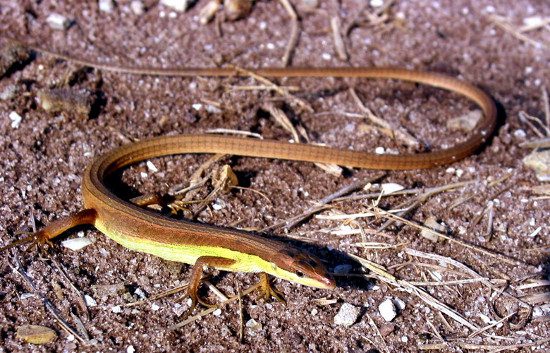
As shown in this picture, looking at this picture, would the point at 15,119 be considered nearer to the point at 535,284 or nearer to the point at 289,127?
the point at 289,127

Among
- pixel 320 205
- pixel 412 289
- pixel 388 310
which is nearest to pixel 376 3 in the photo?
pixel 320 205

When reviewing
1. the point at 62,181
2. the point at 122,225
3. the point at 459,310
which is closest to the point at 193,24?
the point at 62,181

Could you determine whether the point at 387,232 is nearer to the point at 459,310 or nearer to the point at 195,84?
the point at 459,310

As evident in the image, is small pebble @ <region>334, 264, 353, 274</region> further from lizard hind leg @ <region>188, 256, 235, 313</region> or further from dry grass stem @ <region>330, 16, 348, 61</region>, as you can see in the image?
dry grass stem @ <region>330, 16, 348, 61</region>

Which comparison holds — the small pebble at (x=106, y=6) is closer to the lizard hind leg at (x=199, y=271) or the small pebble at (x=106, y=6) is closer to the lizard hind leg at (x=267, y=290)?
the lizard hind leg at (x=199, y=271)

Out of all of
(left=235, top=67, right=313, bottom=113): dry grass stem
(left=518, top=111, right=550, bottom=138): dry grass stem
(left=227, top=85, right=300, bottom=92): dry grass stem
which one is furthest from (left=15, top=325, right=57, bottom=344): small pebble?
(left=518, top=111, right=550, bottom=138): dry grass stem

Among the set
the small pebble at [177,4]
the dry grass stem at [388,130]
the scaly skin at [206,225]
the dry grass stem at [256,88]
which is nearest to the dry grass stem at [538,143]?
the scaly skin at [206,225]
